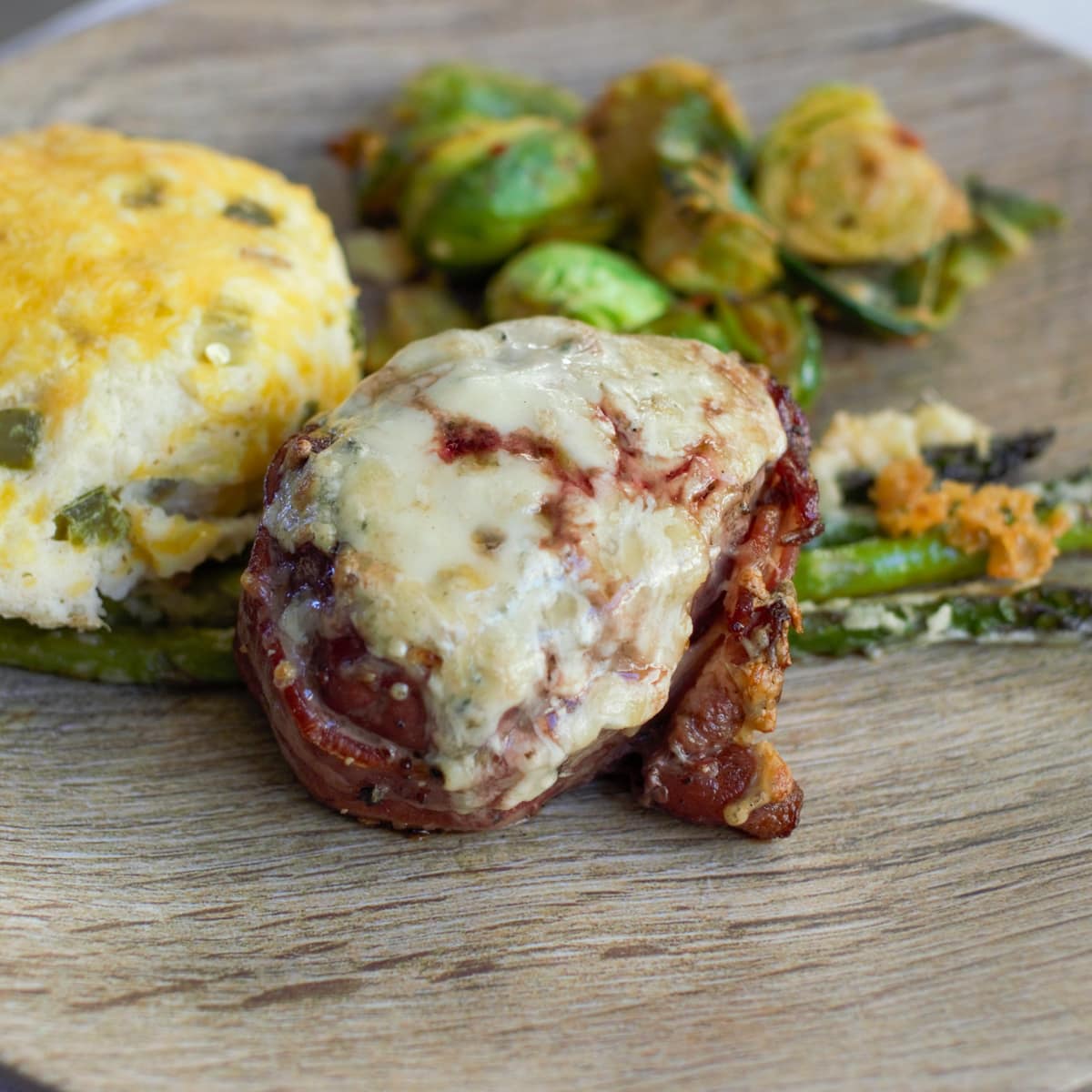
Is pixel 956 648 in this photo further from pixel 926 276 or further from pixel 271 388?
pixel 271 388

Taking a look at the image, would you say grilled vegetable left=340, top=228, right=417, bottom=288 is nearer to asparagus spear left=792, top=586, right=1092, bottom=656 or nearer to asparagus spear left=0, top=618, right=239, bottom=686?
asparagus spear left=0, top=618, right=239, bottom=686

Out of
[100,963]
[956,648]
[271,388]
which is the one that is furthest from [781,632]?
[100,963]

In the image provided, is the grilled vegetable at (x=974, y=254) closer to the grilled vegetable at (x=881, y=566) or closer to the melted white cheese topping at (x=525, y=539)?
the grilled vegetable at (x=881, y=566)

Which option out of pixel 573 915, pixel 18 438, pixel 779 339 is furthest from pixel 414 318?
pixel 573 915

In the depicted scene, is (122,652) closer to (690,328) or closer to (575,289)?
(575,289)

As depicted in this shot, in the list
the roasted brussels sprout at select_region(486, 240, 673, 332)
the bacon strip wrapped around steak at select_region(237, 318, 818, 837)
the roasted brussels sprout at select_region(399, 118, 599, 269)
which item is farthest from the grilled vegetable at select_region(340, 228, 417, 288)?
the bacon strip wrapped around steak at select_region(237, 318, 818, 837)
